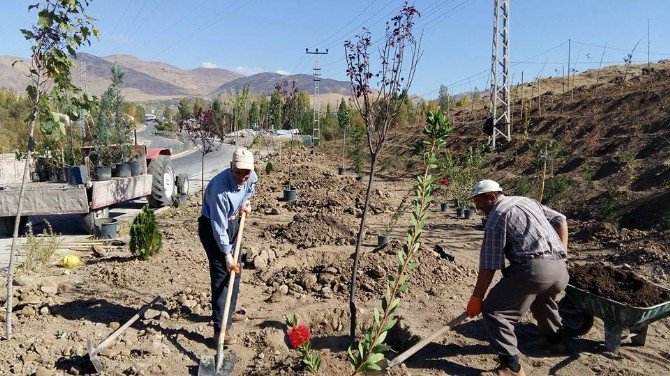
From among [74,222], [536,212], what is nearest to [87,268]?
[74,222]

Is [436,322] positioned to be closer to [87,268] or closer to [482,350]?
[482,350]

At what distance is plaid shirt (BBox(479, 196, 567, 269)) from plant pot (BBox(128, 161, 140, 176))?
22.6ft

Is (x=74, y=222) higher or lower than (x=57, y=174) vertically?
lower

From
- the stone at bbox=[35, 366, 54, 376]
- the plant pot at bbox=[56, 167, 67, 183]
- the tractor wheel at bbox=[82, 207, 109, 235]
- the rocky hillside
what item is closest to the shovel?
the stone at bbox=[35, 366, 54, 376]

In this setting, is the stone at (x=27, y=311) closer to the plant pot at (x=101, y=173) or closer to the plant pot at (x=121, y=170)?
the plant pot at (x=101, y=173)

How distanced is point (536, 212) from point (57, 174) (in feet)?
25.3

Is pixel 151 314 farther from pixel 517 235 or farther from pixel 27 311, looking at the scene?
pixel 517 235

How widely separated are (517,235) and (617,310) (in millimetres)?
993

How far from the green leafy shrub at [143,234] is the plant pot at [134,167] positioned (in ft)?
9.48

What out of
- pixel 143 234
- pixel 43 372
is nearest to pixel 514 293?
pixel 43 372

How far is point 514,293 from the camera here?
3.41 m

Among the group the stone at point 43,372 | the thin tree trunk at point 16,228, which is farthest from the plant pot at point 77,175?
the stone at point 43,372

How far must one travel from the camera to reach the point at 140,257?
6.01 m

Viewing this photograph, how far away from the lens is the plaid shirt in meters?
3.34
